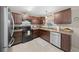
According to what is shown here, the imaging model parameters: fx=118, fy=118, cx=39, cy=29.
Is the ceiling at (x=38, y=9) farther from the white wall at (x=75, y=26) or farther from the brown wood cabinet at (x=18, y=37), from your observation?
the brown wood cabinet at (x=18, y=37)

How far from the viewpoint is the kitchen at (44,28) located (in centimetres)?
175

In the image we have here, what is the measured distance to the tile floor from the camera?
1.77 m

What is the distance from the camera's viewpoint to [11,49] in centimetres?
176

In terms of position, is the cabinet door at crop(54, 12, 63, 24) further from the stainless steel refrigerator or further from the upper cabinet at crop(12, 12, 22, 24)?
the stainless steel refrigerator

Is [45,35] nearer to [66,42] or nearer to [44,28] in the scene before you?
[44,28]

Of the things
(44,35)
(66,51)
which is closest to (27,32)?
(44,35)

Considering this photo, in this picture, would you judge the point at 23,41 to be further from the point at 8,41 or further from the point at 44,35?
the point at 44,35

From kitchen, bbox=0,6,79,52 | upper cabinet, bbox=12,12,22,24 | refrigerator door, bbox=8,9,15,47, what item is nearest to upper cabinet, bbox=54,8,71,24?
kitchen, bbox=0,6,79,52

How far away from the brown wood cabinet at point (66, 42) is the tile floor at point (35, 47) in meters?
0.10

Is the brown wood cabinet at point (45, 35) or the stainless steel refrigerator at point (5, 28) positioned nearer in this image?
the stainless steel refrigerator at point (5, 28)

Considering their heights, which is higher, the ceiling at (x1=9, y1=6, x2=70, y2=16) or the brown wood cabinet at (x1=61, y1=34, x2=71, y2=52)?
the ceiling at (x1=9, y1=6, x2=70, y2=16)

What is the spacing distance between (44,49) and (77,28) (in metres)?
0.58

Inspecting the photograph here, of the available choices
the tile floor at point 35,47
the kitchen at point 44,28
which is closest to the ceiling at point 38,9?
the kitchen at point 44,28

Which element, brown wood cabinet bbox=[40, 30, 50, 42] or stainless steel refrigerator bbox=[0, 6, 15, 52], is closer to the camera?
stainless steel refrigerator bbox=[0, 6, 15, 52]
